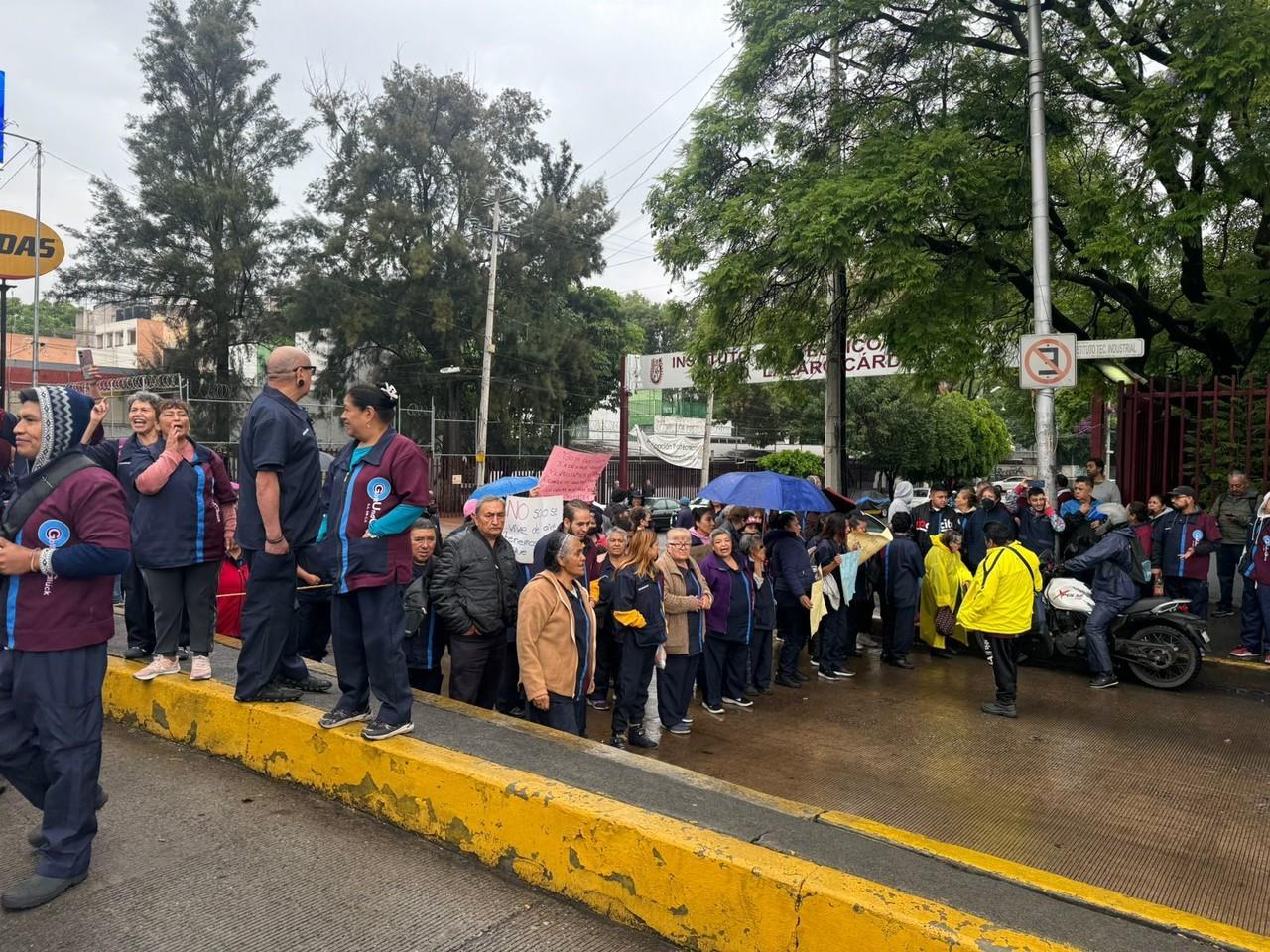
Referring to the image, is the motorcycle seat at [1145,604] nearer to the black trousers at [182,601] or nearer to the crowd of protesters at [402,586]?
the crowd of protesters at [402,586]

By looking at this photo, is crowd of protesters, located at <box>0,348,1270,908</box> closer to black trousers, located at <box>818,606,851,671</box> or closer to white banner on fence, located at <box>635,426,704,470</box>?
black trousers, located at <box>818,606,851,671</box>

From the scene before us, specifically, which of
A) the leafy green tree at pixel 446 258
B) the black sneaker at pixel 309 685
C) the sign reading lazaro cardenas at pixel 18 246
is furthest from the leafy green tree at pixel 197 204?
the black sneaker at pixel 309 685

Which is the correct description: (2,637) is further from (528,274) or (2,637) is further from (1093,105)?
(528,274)

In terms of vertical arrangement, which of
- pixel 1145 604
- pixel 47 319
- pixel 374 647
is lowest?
pixel 1145 604

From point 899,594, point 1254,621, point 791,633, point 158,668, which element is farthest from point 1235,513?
point 158,668

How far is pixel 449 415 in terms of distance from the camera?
31.7 m

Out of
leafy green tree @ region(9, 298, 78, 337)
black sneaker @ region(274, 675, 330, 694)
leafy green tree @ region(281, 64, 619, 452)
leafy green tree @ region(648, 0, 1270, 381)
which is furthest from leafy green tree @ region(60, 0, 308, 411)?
leafy green tree @ region(9, 298, 78, 337)

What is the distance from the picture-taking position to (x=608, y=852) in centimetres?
308

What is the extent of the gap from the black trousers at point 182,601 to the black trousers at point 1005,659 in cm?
559

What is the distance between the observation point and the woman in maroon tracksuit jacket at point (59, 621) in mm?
3082

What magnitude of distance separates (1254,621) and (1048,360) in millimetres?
3243

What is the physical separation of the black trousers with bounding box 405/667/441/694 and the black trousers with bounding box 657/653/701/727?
1597 millimetres

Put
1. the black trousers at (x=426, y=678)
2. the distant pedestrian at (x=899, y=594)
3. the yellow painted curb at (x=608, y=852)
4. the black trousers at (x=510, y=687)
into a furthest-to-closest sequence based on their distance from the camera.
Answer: the distant pedestrian at (x=899, y=594) → the black trousers at (x=510, y=687) → the black trousers at (x=426, y=678) → the yellow painted curb at (x=608, y=852)

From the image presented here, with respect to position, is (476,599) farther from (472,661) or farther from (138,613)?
(138,613)
